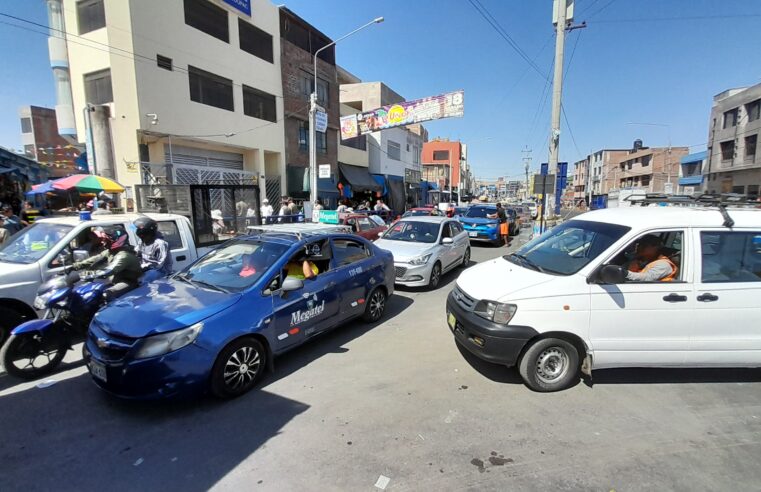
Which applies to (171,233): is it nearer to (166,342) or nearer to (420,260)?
(166,342)

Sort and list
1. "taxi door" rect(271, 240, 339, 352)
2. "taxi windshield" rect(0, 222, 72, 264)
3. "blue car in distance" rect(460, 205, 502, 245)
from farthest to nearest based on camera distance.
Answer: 1. "blue car in distance" rect(460, 205, 502, 245)
2. "taxi windshield" rect(0, 222, 72, 264)
3. "taxi door" rect(271, 240, 339, 352)

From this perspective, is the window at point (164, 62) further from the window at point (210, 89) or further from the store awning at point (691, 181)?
the store awning at point (691, 181)

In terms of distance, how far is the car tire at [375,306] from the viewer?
5540 mm

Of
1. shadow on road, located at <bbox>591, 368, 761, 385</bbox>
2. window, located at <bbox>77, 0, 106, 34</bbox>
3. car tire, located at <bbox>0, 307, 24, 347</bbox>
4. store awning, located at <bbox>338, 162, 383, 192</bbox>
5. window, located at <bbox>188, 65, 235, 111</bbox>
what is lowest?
shadow on road, located at <bbox>591, 368, 761, 385</bbox>

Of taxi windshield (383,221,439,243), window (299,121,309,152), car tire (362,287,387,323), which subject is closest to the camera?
car tire (362,287,387,323)

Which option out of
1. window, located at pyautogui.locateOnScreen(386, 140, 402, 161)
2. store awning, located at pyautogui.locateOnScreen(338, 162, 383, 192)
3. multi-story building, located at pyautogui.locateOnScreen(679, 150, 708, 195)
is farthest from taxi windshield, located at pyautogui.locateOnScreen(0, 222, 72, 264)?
multi-story building, located at pyautogui.locateOnScreen(679, 150, 708, 195)

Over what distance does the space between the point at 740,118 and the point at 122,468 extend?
4782cm

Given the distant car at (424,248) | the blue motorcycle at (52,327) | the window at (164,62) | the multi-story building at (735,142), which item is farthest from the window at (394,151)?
the multi-story building at (735,142)

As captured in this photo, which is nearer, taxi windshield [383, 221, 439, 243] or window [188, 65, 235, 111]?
taxi windshield [383, 221, 439, 243]

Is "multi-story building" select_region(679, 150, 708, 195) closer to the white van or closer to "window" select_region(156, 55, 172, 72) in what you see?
the white van

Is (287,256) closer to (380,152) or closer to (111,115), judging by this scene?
(111,115)

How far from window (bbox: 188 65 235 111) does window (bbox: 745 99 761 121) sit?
4242cm

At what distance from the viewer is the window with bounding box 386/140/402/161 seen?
32312mm

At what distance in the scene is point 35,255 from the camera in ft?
14.9
